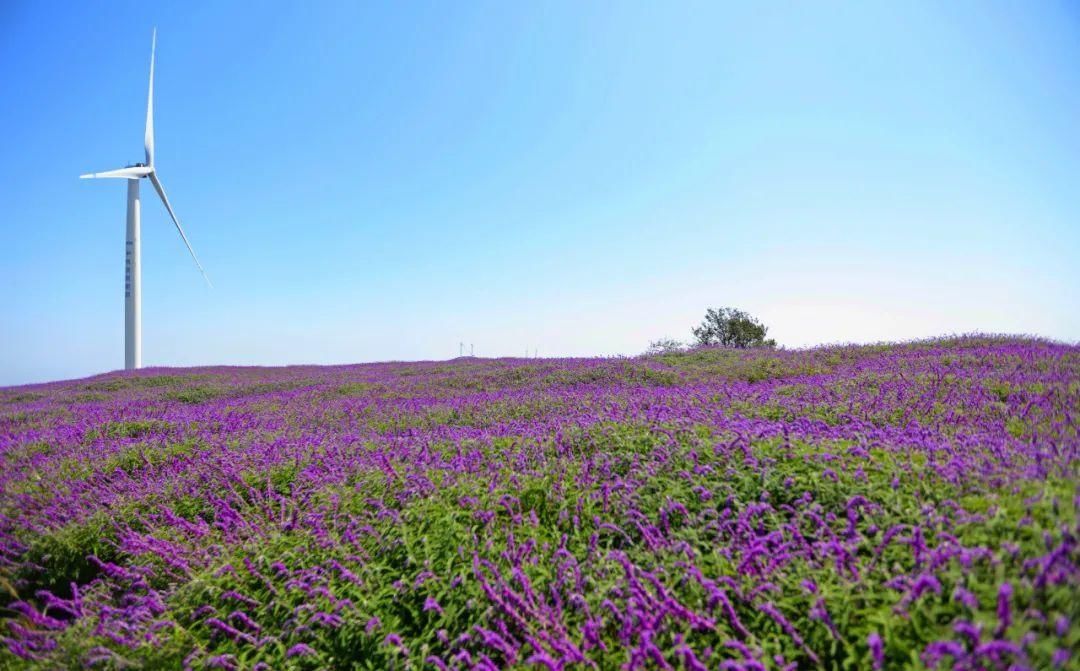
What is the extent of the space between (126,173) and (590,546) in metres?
44.5

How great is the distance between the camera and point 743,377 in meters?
16.3

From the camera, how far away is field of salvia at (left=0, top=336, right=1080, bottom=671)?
262 centimetres

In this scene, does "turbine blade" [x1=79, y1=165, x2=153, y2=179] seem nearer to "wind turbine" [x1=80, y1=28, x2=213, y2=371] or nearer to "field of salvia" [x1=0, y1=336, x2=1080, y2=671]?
"wind turbine" [x1=80, y1=28, x2=213, y2=371]

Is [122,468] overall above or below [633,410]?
below

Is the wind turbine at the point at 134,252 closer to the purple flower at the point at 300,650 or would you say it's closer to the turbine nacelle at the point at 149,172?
the turbine nacelle at the point at 149,172

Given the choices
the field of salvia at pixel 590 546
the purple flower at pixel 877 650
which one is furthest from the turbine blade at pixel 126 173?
the purple flower at pixel 877 650

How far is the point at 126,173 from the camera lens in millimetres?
35938

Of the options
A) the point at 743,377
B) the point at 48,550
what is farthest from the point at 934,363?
the point at 48,550

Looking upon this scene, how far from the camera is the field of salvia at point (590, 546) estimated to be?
103 inches

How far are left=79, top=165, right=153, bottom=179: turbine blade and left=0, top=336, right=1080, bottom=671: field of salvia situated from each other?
35.8 meters

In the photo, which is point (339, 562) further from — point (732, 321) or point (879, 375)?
point (732, 321)

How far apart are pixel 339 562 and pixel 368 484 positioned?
4.85ft

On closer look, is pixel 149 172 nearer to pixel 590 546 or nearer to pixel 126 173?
pixel 126 173

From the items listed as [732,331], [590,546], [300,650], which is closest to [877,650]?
[590,546]
